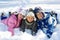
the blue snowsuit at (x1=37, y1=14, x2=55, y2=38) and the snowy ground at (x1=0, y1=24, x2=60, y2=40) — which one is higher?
the blue snowsuit at (x1=37, y1=14, x2=55, y2=38)

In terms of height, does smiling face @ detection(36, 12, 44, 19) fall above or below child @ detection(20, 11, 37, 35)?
above

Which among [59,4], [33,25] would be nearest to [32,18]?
[33,25]

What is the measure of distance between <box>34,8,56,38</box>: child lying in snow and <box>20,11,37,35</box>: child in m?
0.03

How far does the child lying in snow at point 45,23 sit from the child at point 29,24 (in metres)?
0.03

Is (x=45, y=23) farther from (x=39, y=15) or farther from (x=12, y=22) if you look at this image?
(x=12, y=22)

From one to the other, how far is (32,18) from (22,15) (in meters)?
0.07

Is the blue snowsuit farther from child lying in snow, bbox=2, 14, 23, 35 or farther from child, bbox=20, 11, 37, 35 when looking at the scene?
child lying in snow, bbox=2, 14, 23, 35

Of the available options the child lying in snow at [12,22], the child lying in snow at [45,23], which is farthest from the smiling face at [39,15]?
the child lying in snow at [12,22]

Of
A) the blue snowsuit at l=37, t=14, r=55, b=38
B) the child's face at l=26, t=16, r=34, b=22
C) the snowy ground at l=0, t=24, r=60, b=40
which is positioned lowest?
the snowy ground at l=0, t=24, r=60, b=40

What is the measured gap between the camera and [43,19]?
743 millimetres

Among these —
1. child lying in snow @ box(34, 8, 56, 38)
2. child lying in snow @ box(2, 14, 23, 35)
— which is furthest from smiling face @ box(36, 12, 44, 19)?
child lying in snow @ box(2, 14, 23, 35)

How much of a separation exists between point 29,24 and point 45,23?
0.11 metres

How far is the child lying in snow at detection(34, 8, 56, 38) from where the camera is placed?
0.74m

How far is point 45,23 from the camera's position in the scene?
29.2 inches
